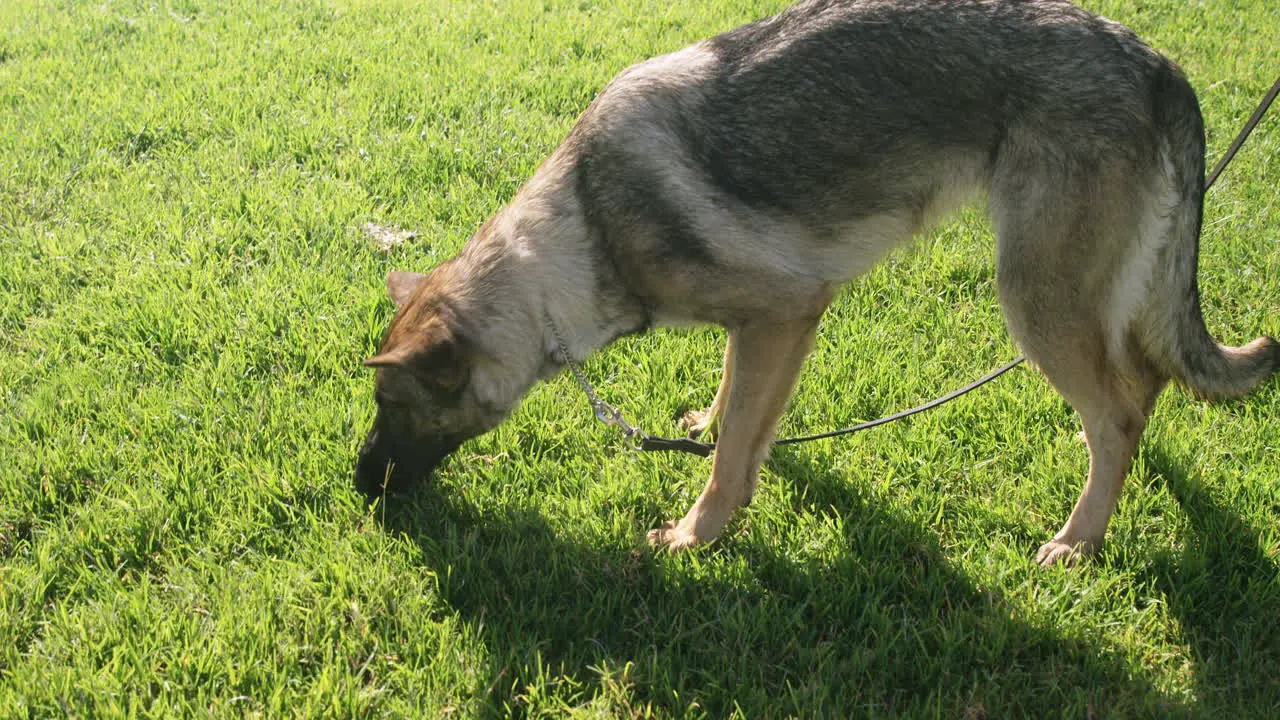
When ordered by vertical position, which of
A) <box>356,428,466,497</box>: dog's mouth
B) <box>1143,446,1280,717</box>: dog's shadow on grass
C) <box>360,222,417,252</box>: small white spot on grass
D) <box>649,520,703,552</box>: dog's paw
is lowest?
<box>1143,446,1280,717</box>: dog's shadow on grass

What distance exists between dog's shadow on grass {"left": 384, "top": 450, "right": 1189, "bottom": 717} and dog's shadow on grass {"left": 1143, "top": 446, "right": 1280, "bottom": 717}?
0.25 metres

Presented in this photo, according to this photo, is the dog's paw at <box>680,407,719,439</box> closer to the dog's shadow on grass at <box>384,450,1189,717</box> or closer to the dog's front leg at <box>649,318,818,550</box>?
the dog's front leg at <box>649,318,818,550</box>

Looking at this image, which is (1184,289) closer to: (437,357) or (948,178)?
(948,178)

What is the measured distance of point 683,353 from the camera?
4.41m

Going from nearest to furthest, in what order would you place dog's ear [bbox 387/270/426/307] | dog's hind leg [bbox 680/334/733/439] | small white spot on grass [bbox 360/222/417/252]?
dog's ear [bbox 387/270/426/307], dog's hind leg [bbox 680/334/733/439], small white spot on grass [bbox 360/222/417/252]

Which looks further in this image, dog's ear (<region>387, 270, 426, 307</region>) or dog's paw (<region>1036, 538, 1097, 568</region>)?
dog's ear (<region>387, 270, 426, 307</region>)

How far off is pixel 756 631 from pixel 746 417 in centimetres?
76

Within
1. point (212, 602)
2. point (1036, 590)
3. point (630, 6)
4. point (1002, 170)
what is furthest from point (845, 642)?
point (630, 6)

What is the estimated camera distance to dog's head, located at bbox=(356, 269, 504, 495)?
3.11m

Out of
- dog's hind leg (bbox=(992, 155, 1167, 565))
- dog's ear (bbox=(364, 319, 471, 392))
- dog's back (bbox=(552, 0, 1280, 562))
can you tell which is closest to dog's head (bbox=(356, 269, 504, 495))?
dog's ear (bbox=(364, 319, 471, 392))

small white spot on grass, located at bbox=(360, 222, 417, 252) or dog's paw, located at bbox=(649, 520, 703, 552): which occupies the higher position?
small white spot on grass, located at bbox=(360, 222, 417, 252)

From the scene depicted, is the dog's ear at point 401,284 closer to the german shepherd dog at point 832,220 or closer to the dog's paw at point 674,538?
the german shepherd dog at point 832,220

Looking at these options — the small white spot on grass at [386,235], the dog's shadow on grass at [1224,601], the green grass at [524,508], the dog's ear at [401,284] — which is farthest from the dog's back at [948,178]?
the small white spot on grass at [386,235]

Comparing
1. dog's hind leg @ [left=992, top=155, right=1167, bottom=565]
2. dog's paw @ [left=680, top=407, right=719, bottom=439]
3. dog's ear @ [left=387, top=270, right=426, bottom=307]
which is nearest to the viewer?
dog's hind leg @ [left=992, top=155, right=1167, bottom=565]
